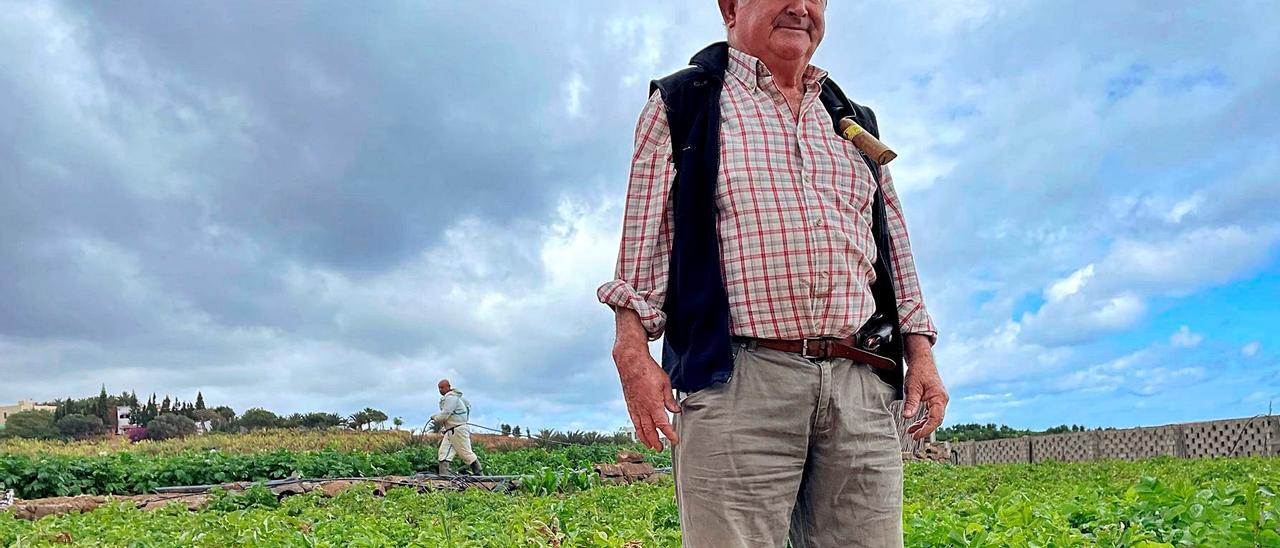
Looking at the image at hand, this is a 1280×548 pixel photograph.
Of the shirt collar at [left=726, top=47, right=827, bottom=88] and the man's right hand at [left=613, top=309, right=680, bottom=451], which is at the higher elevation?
the shirt collar at [left=726, top=47, right=827, bottom=88]

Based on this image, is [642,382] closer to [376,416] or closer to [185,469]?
[185,469]

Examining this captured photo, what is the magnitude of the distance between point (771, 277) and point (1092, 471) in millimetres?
9852

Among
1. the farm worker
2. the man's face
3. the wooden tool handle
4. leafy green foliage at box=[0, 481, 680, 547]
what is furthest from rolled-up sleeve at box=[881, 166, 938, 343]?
the farm worker

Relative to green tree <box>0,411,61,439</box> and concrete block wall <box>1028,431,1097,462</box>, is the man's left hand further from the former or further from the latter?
green tree <box>0,411,61,439</box>

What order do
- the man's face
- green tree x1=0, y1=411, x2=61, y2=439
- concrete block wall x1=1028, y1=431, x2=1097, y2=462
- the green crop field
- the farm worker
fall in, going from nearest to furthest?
the man's face → the green crop field → the farm worker → concrete block wall x1=1028, y1=431, x2=1097, y2=462 → green tree x1=0, y1=411, x2=61, y2=439

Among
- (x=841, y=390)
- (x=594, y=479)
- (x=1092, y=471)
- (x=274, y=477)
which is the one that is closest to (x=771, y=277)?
(x=841, y=390)

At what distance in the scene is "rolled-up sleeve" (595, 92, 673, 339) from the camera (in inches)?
82.5

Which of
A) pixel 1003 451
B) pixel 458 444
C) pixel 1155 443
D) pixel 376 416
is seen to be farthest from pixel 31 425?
pixel 1155 443

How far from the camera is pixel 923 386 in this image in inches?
94.0

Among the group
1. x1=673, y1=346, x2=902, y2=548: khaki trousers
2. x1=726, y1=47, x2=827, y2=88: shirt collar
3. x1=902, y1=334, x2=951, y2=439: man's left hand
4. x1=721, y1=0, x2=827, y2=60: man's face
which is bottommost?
x1=673, y1=346, x2=902, y2=548: khaki trousers

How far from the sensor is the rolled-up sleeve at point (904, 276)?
2.42m

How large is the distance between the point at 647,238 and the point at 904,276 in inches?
28.6

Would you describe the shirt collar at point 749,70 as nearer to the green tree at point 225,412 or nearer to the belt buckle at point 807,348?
the belt buckle at point 807,348

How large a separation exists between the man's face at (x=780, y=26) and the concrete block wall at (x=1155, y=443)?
14704mm
